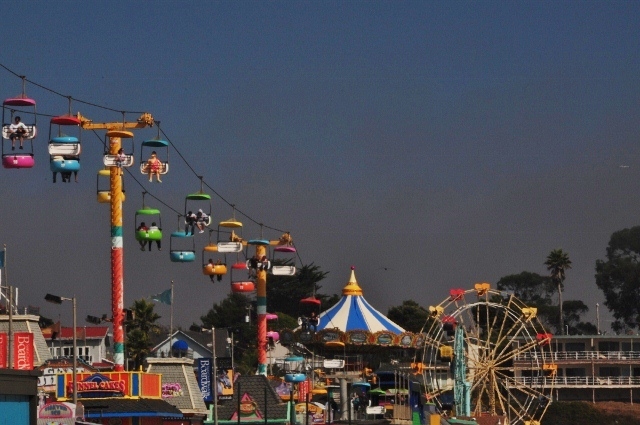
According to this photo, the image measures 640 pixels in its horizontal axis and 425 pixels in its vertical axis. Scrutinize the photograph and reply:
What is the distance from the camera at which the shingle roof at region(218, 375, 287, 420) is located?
59.1 m

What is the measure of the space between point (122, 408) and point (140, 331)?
49212mm

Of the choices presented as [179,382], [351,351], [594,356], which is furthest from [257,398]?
[594,356]

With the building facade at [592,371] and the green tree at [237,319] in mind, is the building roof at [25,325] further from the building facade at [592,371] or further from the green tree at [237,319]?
the green tree at [237,319]

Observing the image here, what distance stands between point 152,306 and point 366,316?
17.5 meters

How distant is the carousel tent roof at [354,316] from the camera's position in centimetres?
9481

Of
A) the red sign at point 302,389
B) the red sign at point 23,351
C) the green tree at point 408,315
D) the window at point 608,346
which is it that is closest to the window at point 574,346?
the window at point 608,346

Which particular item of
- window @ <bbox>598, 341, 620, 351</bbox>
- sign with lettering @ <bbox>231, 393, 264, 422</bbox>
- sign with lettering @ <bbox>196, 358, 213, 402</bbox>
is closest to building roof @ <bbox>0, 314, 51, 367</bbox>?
sign with lettering @ <bbox>196, 358, 213, 402</bbox>

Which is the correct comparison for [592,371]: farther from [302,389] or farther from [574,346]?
[302,389]

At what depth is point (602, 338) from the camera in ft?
436

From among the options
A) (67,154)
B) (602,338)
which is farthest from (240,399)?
(602,338)

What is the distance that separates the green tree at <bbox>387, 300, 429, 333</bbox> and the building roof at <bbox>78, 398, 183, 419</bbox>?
8754 cm

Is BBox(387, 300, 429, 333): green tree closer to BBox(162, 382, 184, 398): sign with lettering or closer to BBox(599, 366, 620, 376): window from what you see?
BBox(599, 366, 620, 376): window

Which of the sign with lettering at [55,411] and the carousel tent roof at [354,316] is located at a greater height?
the carousel tent roof at [354,316]

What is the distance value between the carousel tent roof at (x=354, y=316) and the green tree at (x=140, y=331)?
1342 cm
